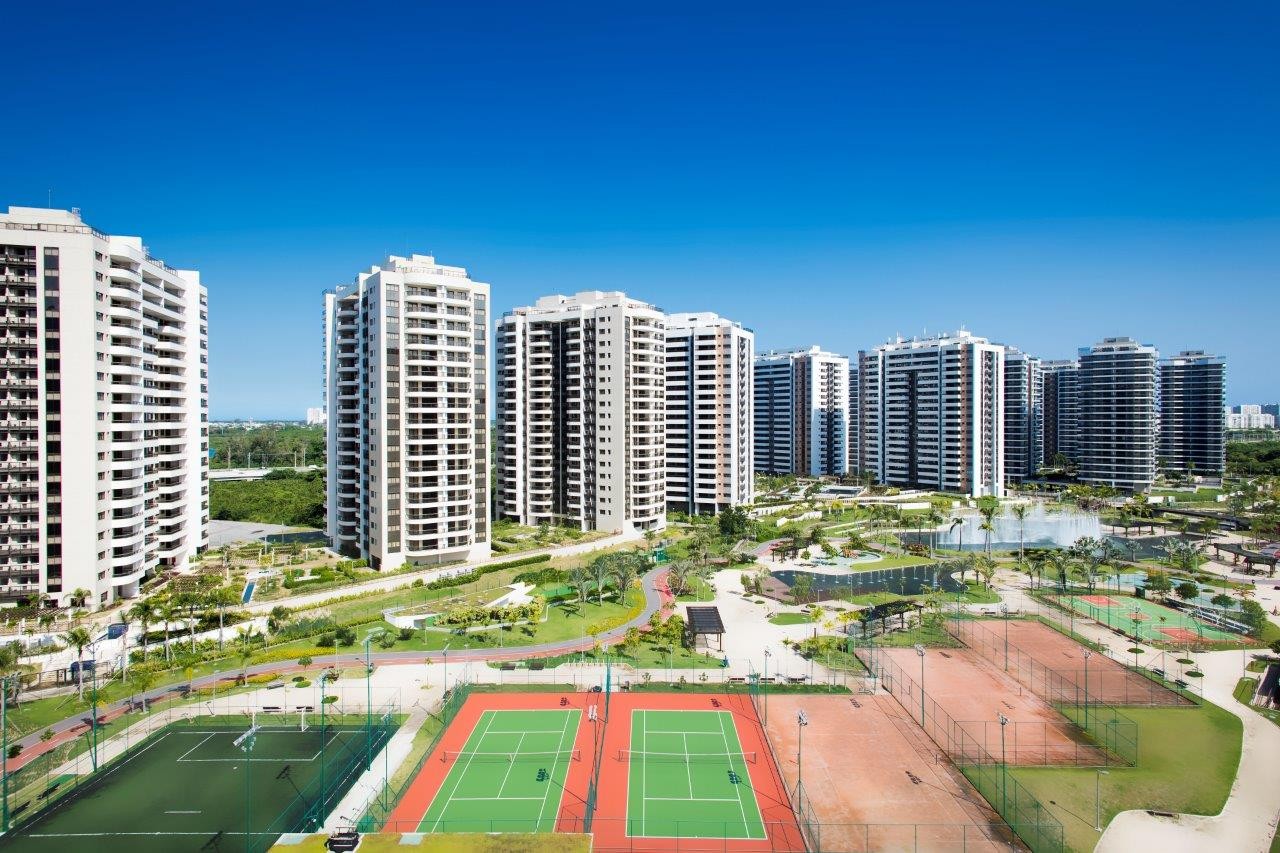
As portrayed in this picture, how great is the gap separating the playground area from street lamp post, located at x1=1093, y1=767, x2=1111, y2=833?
18046 millimetres

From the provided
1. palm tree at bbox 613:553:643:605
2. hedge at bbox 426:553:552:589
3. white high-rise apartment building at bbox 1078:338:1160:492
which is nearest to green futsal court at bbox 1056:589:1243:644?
palm tree at bbox 613:553:643:605

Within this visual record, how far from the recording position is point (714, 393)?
7394 centimetres

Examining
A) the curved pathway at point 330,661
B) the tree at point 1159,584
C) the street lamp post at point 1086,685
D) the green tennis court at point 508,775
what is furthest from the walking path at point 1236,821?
the curved pathway at point 330,661

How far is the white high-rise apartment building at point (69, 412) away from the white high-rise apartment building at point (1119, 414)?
10626 cm

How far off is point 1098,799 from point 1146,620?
25.2 meters

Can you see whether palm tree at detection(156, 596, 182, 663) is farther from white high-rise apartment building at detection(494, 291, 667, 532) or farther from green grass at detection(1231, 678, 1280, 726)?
green grass at detection(1231, 678, 1280, 726)

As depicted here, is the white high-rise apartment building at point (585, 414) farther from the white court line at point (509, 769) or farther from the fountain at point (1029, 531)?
the white court line at point (509, 769)

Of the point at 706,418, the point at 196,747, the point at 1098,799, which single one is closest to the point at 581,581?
the point at 196,747

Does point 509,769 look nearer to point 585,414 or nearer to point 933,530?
point 585,414

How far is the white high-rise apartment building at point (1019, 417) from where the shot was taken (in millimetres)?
108375

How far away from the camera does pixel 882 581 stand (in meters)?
51.2

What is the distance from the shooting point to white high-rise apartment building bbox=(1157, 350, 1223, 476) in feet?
320

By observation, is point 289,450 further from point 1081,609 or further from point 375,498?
point 1081,609

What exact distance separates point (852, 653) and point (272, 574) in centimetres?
3830
